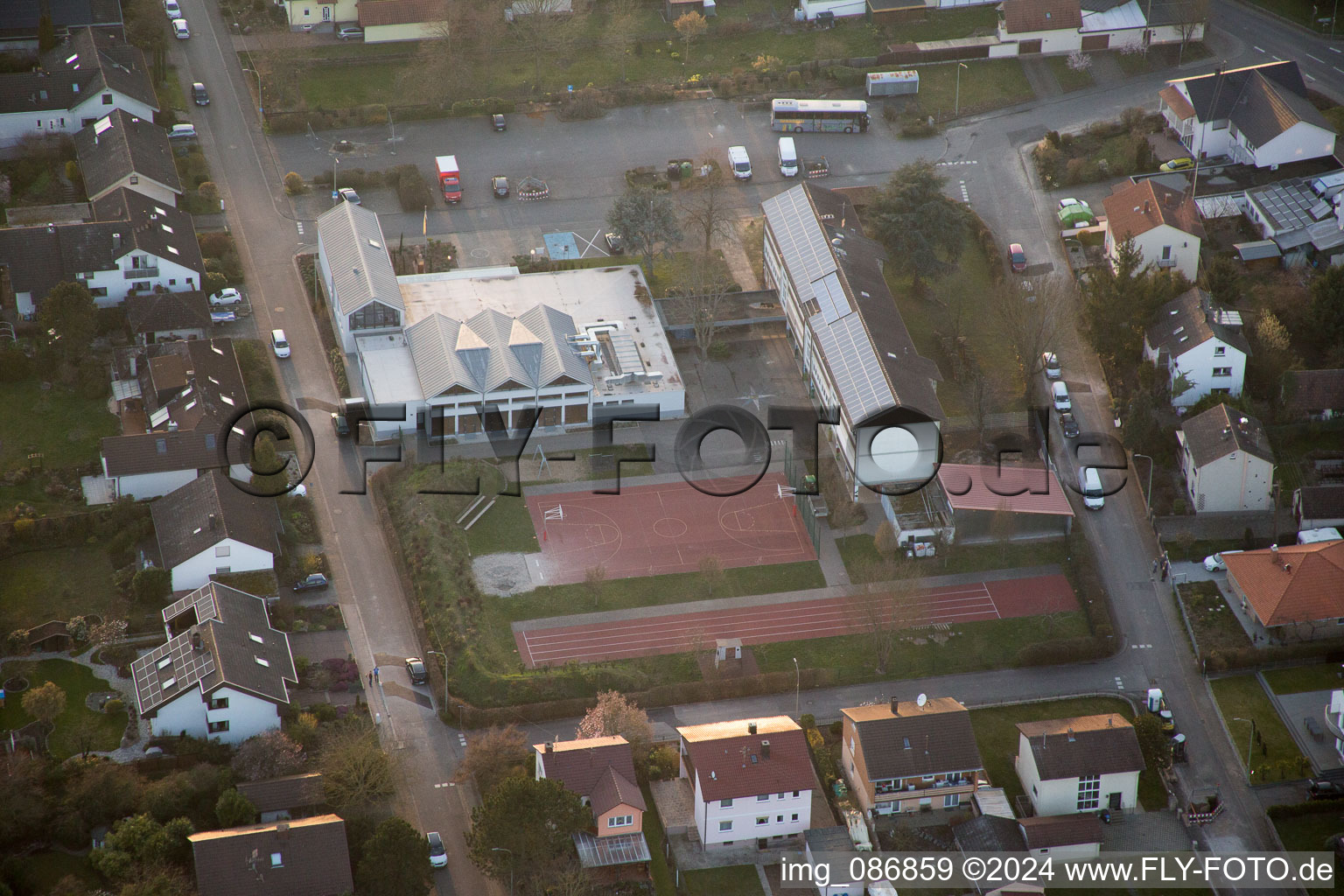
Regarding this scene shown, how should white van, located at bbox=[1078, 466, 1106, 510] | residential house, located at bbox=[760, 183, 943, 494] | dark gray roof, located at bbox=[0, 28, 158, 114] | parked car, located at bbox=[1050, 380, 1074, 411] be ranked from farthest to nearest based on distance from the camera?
dark gray roof, located at bbox=[0, 28, 158, 114] → parked car, located at bbox=[1050, 380, 1074, 411] → white van, located at bbox=[1078, 466, 1106, 510] → residential house, located at bbox=[760, 183, 943, 494]

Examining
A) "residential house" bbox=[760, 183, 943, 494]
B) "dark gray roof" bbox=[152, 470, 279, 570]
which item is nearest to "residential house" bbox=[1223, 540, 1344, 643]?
"residential house" bbox=[760, 183, 943, 494]

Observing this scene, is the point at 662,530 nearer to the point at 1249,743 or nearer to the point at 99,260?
the point at 1249,743

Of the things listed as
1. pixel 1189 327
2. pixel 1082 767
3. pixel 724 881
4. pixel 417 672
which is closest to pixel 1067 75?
pixel 1189 327

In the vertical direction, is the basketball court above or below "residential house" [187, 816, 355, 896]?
above

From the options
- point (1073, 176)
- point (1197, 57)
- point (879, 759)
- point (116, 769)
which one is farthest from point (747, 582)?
point (1197, 57)

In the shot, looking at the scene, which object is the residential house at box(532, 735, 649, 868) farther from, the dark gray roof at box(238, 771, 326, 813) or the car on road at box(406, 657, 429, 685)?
the dark gray roof at box(238, 771, 326, 813)

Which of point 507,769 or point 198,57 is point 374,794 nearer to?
point 507,769
